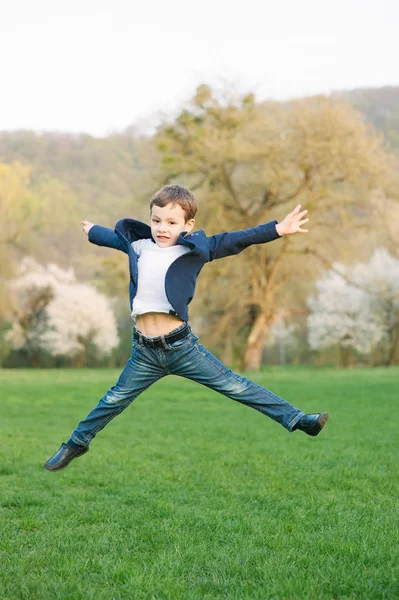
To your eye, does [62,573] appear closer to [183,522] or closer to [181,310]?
[183,522]

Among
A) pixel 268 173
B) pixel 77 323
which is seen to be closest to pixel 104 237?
pixel 268 173

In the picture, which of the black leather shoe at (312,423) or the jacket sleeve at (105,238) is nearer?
the black leather shoe at (312,423)

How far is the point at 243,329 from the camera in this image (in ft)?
118

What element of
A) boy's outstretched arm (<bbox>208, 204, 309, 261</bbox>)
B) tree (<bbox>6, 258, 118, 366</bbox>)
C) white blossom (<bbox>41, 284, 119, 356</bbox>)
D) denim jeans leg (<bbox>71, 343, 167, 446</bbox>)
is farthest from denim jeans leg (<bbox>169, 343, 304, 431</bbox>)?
tree (<bbox>6, 258, 118, 366</bbox>)

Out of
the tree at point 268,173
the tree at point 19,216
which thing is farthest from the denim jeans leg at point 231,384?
the tree at point 19,216

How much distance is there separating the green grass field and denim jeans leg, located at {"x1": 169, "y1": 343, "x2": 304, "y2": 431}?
786 millimetres

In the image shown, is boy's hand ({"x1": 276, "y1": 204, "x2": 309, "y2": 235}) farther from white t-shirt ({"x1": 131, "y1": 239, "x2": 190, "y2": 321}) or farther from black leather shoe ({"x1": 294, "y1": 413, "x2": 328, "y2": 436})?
black leather shoe ({"x1": 294, "y1": 413, "x2": 328, "y2": 436})

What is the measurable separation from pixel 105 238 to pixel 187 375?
3.87ft

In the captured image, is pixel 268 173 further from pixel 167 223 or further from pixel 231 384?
pixel 231 384

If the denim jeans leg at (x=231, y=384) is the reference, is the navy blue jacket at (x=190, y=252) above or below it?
above

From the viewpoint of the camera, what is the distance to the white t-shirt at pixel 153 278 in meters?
4.91

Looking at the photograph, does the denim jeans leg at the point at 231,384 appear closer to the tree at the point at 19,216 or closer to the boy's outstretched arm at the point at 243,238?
the boy's outstretched arm at the point at 243,238

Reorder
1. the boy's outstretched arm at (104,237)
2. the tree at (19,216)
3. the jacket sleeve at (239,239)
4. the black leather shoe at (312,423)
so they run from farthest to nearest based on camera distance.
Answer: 1. the tree at (19,216)
2. the boy's outstretched arm at (104,237)
3. the jacket sleeve at (239,239)
4. the black leather shoe at (312,423)

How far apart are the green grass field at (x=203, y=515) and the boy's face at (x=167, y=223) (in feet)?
6.63
